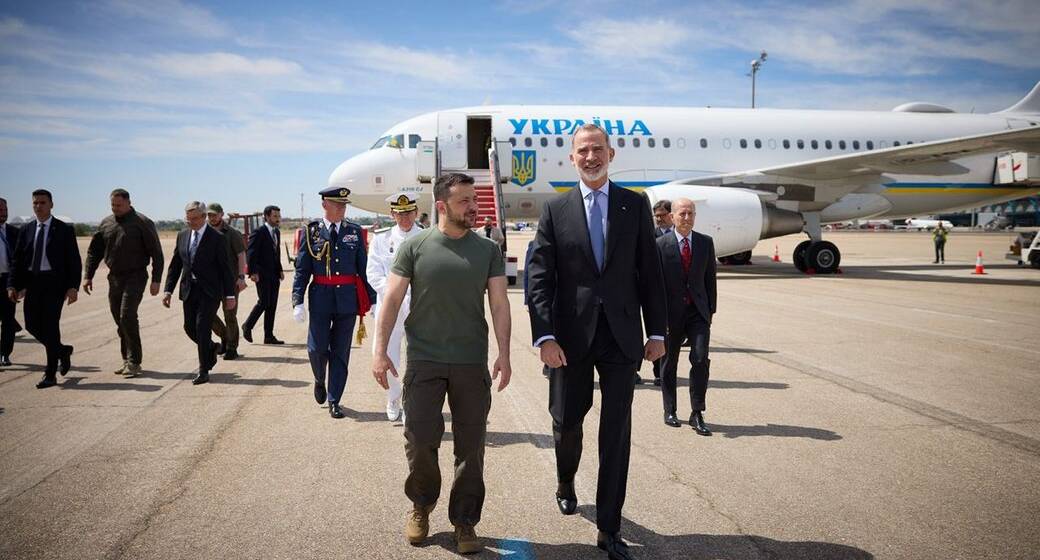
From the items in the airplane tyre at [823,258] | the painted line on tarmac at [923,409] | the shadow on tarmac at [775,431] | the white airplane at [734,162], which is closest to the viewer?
the painted line on tarmac at [923,409]

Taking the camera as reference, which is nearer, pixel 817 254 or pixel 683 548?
pixel 683 548

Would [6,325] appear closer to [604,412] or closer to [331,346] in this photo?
[331,346]

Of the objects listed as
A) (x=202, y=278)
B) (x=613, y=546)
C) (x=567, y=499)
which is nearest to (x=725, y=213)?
(x=202, y=278)

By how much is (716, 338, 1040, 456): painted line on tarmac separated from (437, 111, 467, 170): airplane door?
1157 cm

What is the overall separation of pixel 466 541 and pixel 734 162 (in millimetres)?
17769

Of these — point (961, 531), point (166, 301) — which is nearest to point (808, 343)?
point (961, 531)

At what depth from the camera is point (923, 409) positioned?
5480 millimetres

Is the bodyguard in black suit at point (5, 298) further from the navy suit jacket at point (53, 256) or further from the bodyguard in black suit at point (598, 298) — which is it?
the bodyguard in black suit at point (598, 298)

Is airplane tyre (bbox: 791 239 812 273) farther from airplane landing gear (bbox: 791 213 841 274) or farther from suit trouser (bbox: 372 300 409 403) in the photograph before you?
suit trouser (bbox: 372 300 409 403)

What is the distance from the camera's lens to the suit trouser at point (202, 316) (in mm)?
6645

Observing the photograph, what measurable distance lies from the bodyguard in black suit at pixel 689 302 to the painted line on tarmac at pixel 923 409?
2024 mm

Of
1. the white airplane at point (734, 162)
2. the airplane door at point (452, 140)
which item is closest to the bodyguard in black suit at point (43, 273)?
the white airplane at point (734, 162)

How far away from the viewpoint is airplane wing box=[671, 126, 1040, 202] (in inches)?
583

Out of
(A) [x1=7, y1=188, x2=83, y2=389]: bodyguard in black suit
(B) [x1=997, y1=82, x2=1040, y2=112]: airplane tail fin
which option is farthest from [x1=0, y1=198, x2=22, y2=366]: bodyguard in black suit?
(B) [x1=997, y1=82, x2=1040, y2=112]: airplane tail fin
